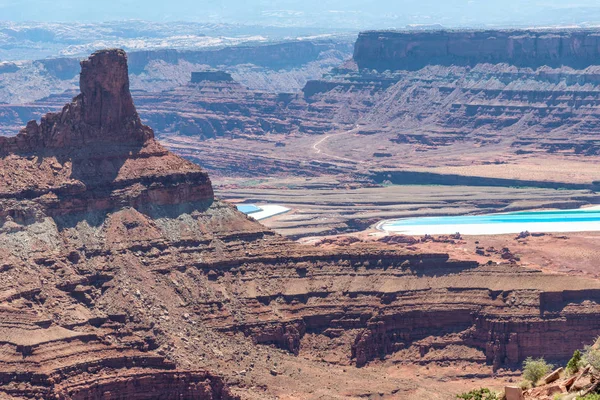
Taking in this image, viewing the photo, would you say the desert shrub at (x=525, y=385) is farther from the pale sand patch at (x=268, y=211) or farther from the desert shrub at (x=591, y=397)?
the pale sand patch at (x=268, y=211)

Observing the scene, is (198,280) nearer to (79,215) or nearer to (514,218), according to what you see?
(79,215)

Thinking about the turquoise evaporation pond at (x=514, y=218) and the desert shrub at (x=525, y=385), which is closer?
the desert shrub at (x=525, y=385)

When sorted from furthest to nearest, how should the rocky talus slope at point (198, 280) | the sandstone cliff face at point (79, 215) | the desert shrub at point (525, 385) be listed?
the rocky talus slope at point (198, 280), the sandstone cliff face at point (79, 215), the desert shrub at point (525, 385)

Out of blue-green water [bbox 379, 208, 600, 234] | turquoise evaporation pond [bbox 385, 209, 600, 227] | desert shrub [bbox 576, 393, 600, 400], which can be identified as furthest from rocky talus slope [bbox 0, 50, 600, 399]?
turquoise evaporation pond [bbox 385, 209, 600, 227]

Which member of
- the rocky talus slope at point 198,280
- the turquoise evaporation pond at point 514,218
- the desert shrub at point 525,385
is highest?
the desert shrub at point 525,385

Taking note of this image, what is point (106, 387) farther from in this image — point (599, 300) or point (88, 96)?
point (599, 300)

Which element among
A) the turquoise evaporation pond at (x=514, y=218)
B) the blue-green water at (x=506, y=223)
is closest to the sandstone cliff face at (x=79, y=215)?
the blue-green water at (x=506, y=223)

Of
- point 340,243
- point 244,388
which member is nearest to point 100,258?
point 244,388
